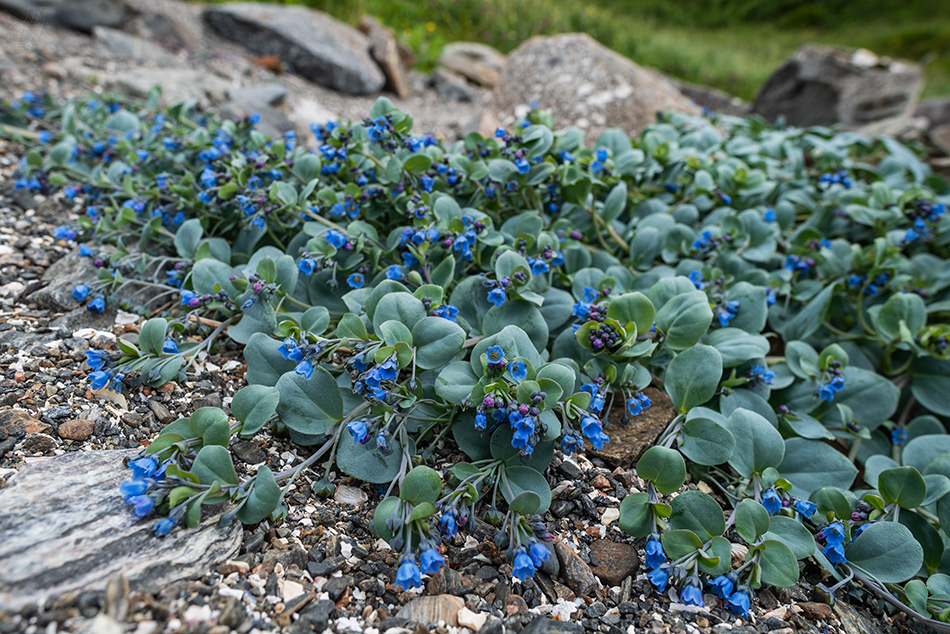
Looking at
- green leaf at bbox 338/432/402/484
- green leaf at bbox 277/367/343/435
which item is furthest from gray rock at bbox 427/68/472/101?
green leaf at bbox 338/432/402/484

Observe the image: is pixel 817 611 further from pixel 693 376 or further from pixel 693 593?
pixel 693 376

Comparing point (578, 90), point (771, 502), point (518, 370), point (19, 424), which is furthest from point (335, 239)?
point (578, 90)

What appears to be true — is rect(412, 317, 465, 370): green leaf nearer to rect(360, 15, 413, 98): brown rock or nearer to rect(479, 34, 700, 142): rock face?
rect(479, 34, 700, 142): rock face

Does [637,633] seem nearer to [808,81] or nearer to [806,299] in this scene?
[806,299]

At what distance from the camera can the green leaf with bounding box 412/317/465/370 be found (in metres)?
1.76

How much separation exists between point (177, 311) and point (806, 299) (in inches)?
109

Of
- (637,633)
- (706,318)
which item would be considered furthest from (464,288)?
(637,633)

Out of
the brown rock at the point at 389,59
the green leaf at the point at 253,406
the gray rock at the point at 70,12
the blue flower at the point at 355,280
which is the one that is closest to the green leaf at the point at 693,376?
the blue flower at the point at 355,280

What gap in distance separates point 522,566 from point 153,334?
4.39 feet

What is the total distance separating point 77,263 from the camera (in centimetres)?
237

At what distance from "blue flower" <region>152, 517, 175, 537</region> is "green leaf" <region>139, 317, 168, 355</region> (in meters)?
0.64

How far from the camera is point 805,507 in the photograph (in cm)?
178

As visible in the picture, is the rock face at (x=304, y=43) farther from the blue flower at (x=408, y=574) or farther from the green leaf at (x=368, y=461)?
the blue flower at (x=408, y=574)

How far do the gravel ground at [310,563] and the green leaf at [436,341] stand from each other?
348mm
